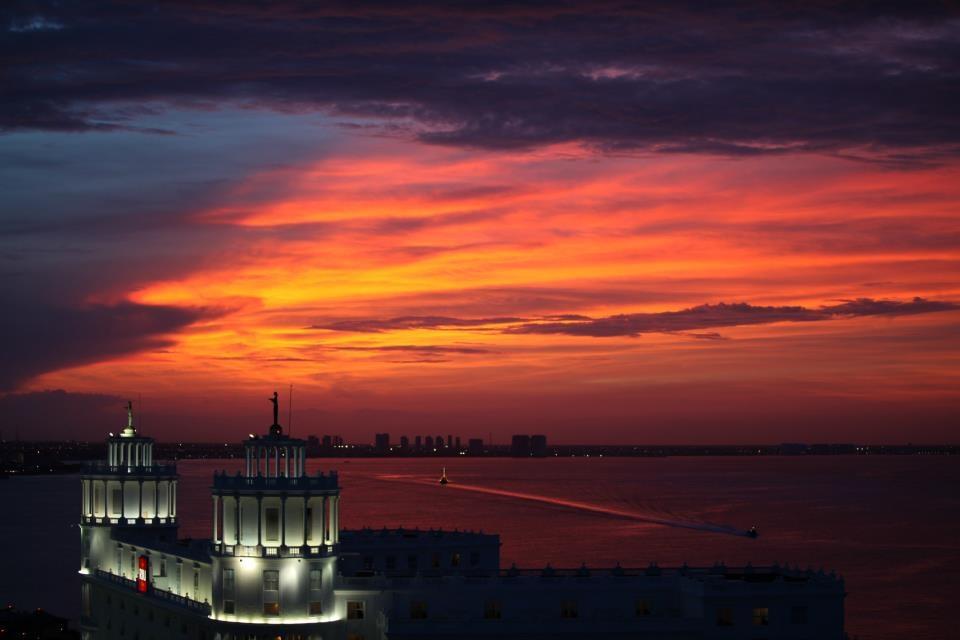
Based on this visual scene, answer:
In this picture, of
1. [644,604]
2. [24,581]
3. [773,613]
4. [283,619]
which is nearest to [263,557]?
[283,619]

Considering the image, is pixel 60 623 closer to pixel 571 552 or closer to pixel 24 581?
pixel 24 581

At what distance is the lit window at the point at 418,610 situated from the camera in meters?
68.7

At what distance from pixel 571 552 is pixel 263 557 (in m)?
113

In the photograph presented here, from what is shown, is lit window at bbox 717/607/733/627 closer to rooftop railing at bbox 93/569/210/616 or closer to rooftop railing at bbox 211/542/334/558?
rooftop railing at bbox 211/542/334/558

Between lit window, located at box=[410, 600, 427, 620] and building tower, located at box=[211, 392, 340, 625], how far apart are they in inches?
150

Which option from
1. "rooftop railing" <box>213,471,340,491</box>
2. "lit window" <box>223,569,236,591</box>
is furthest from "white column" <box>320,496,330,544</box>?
Answer: "lit window" <box>223,569,236,591</box>

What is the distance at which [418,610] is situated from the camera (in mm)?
68750

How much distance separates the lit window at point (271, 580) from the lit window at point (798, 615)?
964 inches

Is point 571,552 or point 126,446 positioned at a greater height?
point 126,446

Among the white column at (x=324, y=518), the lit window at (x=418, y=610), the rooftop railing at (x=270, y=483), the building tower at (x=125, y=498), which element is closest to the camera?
the rooftop railing at (x=270, y=483)

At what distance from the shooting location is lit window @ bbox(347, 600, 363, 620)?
6894cm

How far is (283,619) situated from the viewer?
6769 cm

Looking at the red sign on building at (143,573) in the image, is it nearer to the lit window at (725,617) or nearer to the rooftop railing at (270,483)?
the rooftop railing at (270,483)

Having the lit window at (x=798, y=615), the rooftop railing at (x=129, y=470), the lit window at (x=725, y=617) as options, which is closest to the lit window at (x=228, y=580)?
the rooftop railing at (x=129, y=470)
